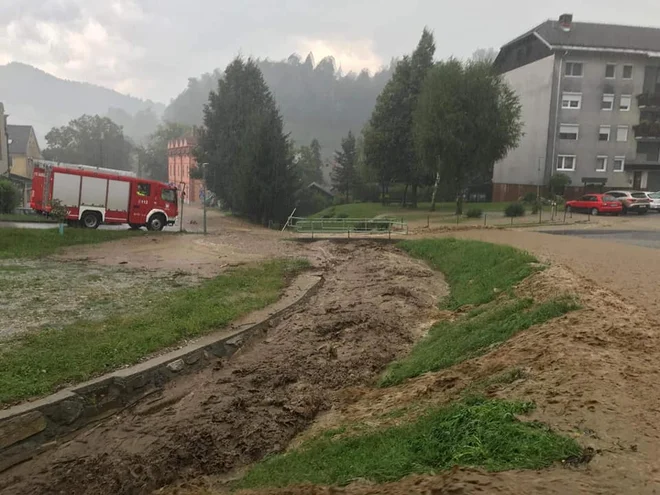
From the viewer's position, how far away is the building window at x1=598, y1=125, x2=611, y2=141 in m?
47.1

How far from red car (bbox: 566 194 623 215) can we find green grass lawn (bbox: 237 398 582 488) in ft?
117

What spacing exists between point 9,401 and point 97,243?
18130mm

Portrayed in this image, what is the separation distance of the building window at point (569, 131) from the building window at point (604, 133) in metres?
2.41

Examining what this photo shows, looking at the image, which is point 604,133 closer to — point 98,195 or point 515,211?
point 515,211

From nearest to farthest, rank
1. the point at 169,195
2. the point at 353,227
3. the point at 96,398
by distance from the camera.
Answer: the point at 96,398
the point at 169,195
the point at 353,227

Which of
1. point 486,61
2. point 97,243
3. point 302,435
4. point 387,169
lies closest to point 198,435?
point 302,435

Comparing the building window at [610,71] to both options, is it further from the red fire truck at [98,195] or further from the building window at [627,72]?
the red fire truck at [98,195]

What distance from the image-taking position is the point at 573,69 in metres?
46.1

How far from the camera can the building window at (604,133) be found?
1855 inches

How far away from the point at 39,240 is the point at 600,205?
1359 inches

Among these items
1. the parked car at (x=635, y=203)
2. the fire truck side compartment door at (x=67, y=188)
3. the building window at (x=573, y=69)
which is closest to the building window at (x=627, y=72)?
the building window at (x=573, y=69)

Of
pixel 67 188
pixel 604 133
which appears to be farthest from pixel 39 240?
pixel 604 133

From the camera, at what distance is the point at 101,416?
729 cm

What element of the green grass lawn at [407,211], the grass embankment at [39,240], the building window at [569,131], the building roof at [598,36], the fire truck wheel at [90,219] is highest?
the building roof at [598,36]
